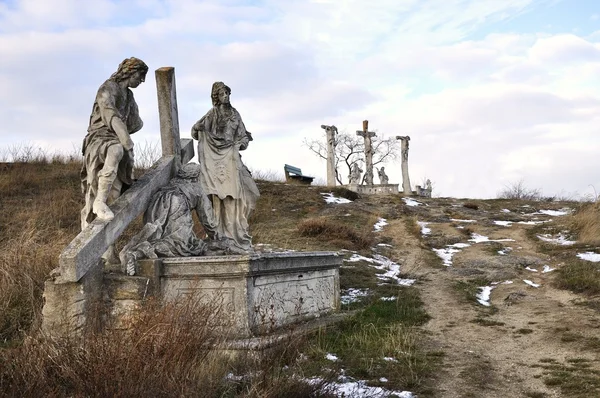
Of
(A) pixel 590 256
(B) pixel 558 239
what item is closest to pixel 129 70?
(A) pixel 590 256

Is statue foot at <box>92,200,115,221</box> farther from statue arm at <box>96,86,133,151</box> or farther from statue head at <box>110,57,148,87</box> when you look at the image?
statue head at <box>110,57,148,87</box>

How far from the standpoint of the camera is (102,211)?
646 centimetres

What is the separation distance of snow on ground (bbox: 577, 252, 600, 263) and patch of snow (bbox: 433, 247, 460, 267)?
9.32 feet

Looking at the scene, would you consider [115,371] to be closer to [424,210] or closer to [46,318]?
[46,318]

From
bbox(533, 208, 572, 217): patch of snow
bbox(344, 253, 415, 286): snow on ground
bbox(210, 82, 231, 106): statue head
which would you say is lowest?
bbox(344, 253, 415, 286): snow on ground

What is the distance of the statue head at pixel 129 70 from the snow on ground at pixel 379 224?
1314 centimetres

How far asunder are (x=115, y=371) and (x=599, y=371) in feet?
15.2

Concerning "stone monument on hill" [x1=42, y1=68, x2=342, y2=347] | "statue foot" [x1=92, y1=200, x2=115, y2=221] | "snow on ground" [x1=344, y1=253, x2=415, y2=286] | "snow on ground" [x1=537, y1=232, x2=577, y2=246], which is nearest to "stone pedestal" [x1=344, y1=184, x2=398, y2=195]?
"snow on ground" [x1=537, y1=232, x2=577, y2=246]

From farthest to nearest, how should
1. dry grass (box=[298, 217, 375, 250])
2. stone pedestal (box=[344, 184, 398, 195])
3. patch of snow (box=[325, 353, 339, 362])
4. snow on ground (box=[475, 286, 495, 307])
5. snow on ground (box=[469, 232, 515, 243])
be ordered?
1. stone pedestal (box=[344, 184, 398, 195])
2. snow on ground (box=[469, 232, 515, 243])
3. dry grass (box=[298, 217, 375, 250])
4. snow on ground (box=[475, 286, 495, 307])
5. patch of snow (box=[325, 353, 339, 362])

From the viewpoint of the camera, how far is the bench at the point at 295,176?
33.8m

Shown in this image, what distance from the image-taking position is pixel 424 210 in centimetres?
2406

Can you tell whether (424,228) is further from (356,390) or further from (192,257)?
(356,390)

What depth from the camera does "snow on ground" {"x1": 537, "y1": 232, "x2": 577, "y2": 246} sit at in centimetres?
1637

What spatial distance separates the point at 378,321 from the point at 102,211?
383cm
